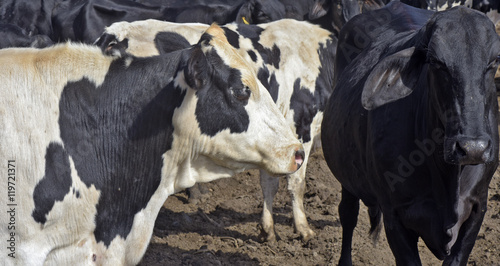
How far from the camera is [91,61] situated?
3.46m

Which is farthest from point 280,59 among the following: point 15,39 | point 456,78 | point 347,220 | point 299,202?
point 456,78

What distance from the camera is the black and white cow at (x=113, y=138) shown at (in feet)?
10.5

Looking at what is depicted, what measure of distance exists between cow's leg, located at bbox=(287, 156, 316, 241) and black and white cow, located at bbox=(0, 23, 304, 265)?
267 cm

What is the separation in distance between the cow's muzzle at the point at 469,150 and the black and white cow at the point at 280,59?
3189 millimetres

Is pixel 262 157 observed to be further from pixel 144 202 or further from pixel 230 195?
pixel 230 195

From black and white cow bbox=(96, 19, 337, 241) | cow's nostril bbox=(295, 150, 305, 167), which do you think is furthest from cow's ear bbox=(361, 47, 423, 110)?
black and white cow bbox=(96, 19, 337, 241)

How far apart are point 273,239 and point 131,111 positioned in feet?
9.72

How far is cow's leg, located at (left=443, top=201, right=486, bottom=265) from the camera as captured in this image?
3.72 metres

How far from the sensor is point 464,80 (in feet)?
10.4

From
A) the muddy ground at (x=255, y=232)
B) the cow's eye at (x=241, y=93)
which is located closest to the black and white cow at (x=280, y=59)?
the muddy ground at (x=255, y=232)

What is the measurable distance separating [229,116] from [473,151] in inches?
46.3

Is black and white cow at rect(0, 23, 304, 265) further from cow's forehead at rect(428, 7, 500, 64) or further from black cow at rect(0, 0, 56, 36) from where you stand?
black cow at rect(0, 0, 56, 36)

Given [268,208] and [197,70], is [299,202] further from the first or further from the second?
[197,70]

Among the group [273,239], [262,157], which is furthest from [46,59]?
[273,239]
